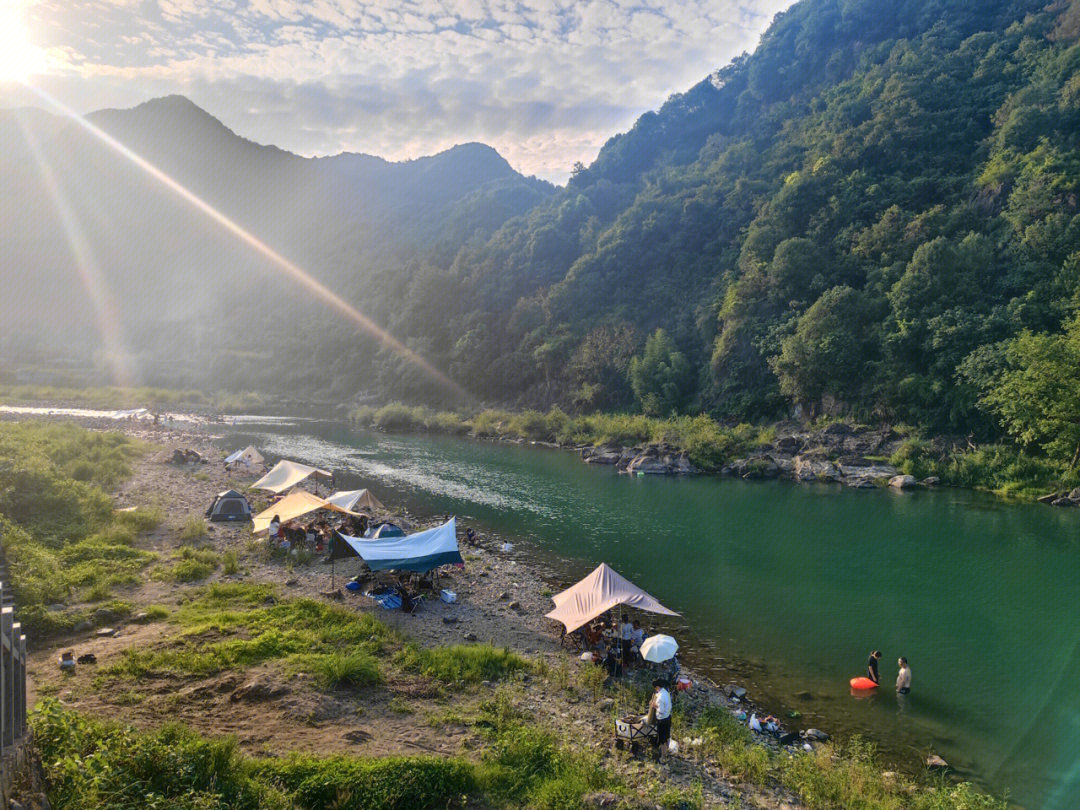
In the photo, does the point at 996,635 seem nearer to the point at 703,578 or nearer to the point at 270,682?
the point at 703,578

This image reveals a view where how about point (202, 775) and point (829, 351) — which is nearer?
point (202, 775)

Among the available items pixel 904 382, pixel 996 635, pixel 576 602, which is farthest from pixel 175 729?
pixel 904 382

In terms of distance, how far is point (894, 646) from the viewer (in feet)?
61.4

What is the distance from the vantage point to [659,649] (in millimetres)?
14852

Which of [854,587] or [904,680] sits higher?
[904,680]

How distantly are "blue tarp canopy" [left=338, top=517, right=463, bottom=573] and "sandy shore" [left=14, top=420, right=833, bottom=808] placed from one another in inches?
57.2

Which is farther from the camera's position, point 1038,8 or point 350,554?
point 1038,8

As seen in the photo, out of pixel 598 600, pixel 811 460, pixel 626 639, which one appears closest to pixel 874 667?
pixel 626 639

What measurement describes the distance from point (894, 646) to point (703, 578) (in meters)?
7.70

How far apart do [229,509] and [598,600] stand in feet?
71.8

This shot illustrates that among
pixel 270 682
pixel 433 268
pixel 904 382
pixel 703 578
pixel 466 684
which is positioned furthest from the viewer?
pixel 433 268

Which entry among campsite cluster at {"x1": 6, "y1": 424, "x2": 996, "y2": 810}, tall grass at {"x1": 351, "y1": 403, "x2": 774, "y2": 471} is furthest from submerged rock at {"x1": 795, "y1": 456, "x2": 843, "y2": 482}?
campsite cluster at {"x1": 6, "y1": 424, "x2": 996, "y2": 810}

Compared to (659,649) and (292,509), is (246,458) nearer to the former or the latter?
(292,509)

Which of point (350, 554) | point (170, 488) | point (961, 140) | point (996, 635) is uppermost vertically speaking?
point (961, 140)
